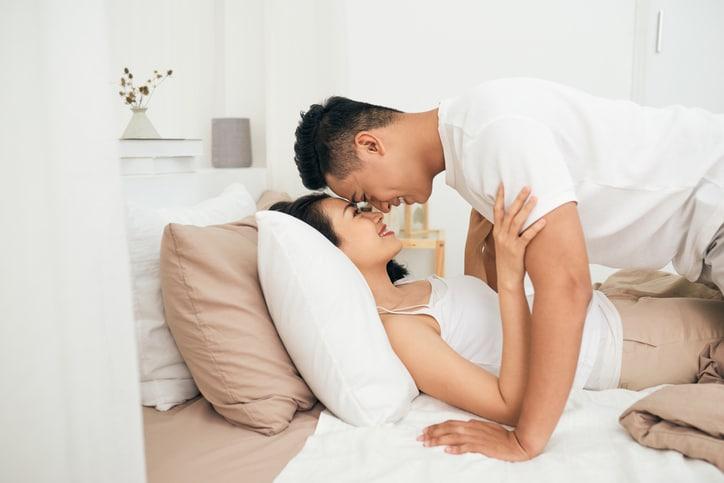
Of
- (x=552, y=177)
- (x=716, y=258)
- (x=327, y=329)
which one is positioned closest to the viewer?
(x=552, y=177)

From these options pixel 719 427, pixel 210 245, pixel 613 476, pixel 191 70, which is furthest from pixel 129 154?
pixel 719 427

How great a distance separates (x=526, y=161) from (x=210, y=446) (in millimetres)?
794

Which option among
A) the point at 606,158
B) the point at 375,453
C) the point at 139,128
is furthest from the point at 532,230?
the point at 139,128

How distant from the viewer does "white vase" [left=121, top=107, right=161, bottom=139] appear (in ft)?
5.54

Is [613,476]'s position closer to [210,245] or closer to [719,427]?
[719,427]

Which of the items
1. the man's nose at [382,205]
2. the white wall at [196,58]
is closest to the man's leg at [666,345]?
the man's nose at [382,205]

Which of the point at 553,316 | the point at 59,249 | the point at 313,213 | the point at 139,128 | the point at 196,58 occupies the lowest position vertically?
the point at 553,316

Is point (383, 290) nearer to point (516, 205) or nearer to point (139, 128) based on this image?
point (516, 205)

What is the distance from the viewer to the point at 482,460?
1086 millimetres

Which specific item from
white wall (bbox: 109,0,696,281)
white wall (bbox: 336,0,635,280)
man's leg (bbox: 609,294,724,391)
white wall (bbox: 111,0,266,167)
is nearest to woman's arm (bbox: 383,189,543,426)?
man's leg (bbox: 609,294,724,391)

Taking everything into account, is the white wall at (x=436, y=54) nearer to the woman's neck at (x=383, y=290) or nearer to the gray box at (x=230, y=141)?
the gray box at (x=230, y=141)

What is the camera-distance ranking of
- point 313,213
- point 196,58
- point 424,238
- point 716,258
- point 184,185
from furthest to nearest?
point 424,238 → point 196,58 → point 184,185 → point 313,213 → point 716,258

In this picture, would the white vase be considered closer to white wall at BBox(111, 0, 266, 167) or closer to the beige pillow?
white wall at BBox(111, 0, 266, 167)

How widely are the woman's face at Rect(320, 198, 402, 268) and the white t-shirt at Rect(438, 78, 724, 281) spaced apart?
0.28 metres
